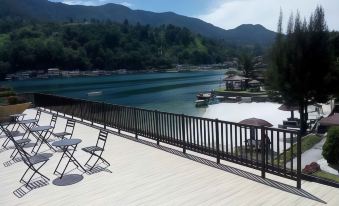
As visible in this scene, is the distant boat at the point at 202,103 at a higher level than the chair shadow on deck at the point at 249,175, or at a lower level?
lower

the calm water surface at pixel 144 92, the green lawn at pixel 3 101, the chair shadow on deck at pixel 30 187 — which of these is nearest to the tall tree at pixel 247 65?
the calm water surface at pixel 144 92

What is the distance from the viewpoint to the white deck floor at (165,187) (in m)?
5.72

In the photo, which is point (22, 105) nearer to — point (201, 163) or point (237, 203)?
point (201, 163)

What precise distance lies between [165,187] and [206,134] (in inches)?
137

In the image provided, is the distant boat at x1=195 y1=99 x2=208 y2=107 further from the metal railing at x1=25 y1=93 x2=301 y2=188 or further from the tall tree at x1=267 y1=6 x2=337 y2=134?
the metal railing at x1=25 y1=93 x2=301 y2=188

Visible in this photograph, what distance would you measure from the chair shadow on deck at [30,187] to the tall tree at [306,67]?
→ 27.3 metres

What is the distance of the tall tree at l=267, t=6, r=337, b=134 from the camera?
102 feet

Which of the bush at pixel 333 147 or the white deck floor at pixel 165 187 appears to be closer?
the white deck floor at pixel 165 187

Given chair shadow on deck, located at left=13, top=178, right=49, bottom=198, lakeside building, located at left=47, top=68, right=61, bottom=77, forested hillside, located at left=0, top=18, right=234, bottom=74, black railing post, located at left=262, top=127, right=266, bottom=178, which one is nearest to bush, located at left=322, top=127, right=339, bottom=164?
black railing post, located at left=262, top=127, right=266, bottom=178

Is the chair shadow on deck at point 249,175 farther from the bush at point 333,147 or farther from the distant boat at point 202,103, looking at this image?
the distant boat at point 202,103

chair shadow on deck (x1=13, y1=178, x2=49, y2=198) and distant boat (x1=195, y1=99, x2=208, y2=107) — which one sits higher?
chair shadow on deck (x1=13, y1=178, x2=49, y2=198)

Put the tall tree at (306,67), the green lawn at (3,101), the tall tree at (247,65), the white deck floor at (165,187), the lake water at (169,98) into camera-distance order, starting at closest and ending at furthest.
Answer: the white deck floor at (165,187) < the green lawn at (3,101) < the tall tree at (306,67) < the lake water at (169,98) < the tall tree at (247,65)

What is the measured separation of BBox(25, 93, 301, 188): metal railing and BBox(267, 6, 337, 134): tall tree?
2193cm

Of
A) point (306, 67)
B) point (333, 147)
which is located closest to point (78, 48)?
point (306, 67)
